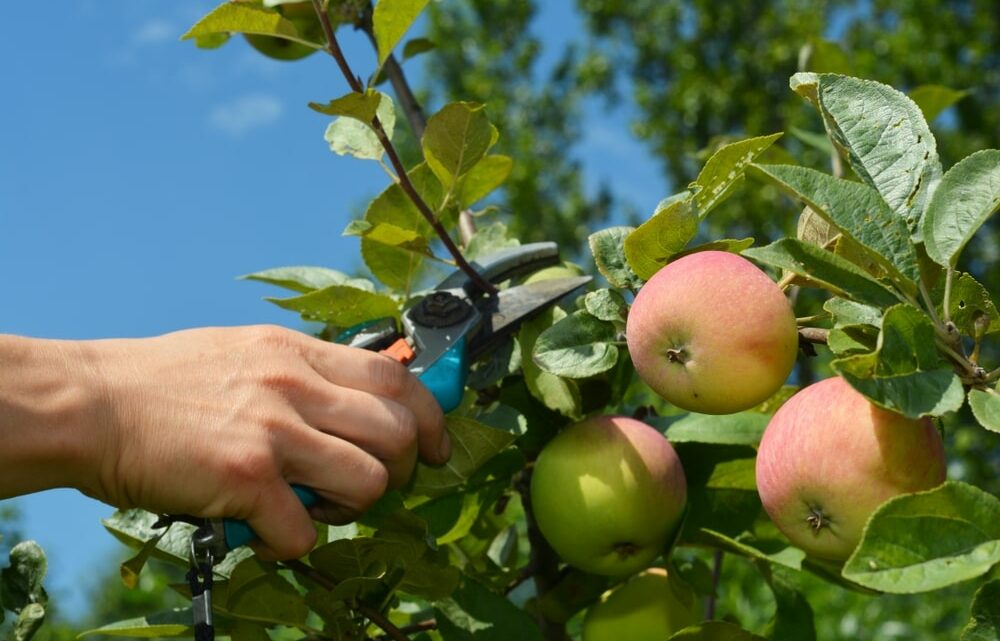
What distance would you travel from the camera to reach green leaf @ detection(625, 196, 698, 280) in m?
0.93

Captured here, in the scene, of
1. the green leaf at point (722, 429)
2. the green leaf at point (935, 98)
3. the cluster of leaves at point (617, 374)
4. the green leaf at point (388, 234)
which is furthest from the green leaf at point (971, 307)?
the green leaf at point (935, 98)

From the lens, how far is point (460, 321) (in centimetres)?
122

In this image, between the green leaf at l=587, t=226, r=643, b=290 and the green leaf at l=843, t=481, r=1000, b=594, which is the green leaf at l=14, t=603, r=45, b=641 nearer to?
the green leaf at l=587, t=226, r=643, b=290

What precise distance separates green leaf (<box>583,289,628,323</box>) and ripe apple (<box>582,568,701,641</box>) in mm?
357

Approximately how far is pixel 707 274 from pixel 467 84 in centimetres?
1188

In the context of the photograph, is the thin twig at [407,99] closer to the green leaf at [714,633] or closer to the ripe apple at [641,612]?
the ripe apple at [641,612]

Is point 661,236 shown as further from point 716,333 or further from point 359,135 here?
point 359,135

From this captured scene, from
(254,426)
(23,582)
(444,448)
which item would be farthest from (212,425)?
(23,582)

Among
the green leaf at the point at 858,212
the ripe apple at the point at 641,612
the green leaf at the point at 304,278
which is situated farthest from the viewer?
the green leaf at the point at 304,278

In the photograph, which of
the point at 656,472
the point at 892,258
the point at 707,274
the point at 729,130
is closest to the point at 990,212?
the point at 892,258

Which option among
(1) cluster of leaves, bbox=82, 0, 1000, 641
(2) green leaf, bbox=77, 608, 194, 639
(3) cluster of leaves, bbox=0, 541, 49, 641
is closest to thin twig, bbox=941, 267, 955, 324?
(1) cluster of leaves, bbox=82, 0, 1000, 641

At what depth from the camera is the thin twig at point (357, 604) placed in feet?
3.51

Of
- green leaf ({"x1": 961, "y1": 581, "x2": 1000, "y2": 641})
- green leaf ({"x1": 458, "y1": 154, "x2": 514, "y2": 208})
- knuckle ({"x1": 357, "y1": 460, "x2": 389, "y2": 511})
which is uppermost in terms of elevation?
green leaf ({"x1": 458, "y1": 154, "x2": 514, "y2": 208})

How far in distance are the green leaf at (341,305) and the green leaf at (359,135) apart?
6.2 inches
